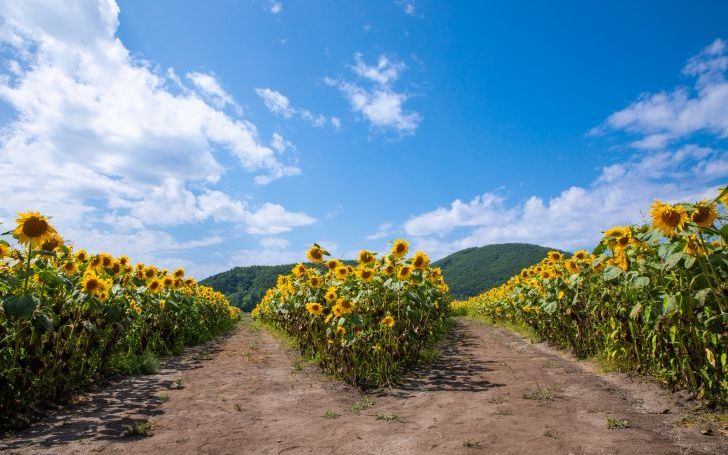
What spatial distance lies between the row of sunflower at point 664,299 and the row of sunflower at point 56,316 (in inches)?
240

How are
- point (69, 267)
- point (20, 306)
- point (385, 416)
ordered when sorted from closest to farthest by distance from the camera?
point (20, 306)
point (385, 416)
point (69, 267)

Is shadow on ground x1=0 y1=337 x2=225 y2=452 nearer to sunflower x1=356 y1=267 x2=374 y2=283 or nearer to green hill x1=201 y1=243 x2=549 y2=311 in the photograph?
sunflower x1=356 y1=267 x2=374 y2=283

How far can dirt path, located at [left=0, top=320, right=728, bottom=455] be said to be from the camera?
3.83 metres

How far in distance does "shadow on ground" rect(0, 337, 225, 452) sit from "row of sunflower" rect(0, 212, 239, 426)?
33 centimetres

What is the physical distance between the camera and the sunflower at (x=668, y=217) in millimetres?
3973

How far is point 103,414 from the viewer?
4945mm

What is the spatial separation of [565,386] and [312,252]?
4627mm

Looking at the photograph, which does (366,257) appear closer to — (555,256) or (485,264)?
(555,256)

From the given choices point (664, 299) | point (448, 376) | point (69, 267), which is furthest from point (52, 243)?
point (664, 299)

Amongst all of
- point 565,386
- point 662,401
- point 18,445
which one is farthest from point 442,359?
point 18,445

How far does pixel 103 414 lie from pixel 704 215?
6.52m

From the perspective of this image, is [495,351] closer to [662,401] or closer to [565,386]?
[565,386]

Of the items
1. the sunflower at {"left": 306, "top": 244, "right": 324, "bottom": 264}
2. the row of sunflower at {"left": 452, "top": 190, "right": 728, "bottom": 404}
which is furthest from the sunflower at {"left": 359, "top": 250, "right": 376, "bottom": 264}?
the row of sunflower at {"left": 452, "top": 190, "right": 728, "bottom": 404}

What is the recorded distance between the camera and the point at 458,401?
210 inches
